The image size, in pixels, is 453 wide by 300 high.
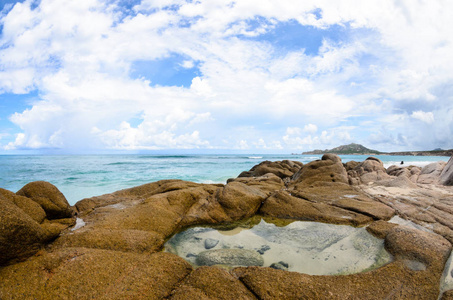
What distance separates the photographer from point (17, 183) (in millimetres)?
15617

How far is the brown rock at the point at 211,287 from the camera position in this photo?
7.96ft

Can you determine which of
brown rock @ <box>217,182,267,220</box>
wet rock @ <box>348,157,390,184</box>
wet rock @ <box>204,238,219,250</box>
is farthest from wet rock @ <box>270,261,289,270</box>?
wet rock @ <box>348,157,390,184</box>

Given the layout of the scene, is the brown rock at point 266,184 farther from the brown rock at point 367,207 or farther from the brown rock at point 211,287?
the brown rock at point 211,287

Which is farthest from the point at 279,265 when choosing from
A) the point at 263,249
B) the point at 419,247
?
the point at 419,247

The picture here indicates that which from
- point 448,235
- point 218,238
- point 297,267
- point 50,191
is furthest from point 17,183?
point 448,235

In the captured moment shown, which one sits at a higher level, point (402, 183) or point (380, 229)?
point (402, 183)

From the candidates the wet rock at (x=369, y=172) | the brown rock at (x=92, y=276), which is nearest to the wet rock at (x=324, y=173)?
the wet rock at (x=369, y=172)

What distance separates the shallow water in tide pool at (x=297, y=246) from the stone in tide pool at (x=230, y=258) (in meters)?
0.02

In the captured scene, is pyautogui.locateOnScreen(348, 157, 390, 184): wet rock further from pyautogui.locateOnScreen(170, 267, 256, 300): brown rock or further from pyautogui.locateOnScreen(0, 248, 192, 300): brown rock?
pyautogui.locateOnScreen(0, 248, 192, 300): brown rock

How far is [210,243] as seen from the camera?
423cm

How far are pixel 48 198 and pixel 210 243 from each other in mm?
3683

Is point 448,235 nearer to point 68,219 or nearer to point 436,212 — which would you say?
point 436,212

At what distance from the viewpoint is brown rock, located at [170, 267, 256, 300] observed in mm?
2426

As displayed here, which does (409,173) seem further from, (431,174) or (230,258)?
(230,258)
